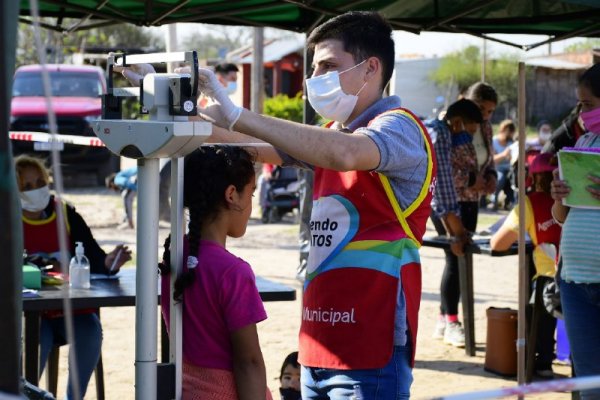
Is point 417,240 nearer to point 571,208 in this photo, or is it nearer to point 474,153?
point 571,208

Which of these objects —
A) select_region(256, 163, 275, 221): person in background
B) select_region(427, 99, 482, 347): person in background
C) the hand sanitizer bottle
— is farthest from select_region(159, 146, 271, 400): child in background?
select_region(256, 163, 275, 221): person in background

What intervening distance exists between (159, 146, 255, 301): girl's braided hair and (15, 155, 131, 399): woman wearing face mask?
209 cm

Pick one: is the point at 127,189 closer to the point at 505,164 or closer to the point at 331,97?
the point at 505,164

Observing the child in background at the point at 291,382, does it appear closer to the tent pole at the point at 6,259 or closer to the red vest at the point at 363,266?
the red vest at the point at 363,266

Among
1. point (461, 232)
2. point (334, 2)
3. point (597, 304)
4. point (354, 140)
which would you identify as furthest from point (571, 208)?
point (461, 232)

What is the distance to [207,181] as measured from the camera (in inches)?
111

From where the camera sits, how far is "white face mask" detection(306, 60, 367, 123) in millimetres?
2803

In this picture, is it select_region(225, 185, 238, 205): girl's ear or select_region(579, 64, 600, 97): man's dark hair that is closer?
select_region(225, 185, 238, 205): girl's ear

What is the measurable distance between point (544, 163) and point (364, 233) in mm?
3144

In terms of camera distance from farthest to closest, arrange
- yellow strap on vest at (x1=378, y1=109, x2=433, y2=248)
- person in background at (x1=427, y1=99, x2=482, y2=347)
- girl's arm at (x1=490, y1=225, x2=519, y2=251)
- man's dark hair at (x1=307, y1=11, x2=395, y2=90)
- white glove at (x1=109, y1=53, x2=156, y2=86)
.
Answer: person in background at (x1=427, y1=99, x2=482, y2=347), girl's arm at (x1=490, y1=225, x2=519, y2=251), man's dark hair at (x1=307, y1=11, x2=395, y2=90), yellow strap on vest at (x1=378, y1=109, x2=433, y2=248), white glove at (x1=109, y1=53, x2=156, y2=86)

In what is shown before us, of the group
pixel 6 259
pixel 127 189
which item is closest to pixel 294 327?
pixel 6 259

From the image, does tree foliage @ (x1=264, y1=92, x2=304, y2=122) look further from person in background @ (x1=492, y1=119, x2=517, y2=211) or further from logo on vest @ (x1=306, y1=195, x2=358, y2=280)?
logo on vest @ (x1=306, y1=195, x2=358, y2=280)

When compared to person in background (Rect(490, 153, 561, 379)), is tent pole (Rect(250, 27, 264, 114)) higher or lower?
higher

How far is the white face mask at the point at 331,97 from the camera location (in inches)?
110
